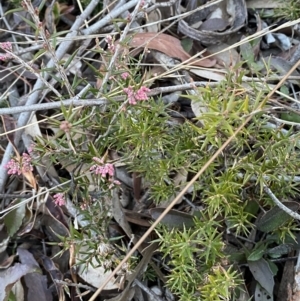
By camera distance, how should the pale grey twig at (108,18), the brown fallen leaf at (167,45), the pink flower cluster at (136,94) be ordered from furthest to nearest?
the brown fallen leaf at (167,45), the pale grey twig at (108,18), the pink flower cluster at (136,94)

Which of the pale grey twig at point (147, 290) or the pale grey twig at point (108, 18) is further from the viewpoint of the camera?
the pale grey twig at point (108, 18)

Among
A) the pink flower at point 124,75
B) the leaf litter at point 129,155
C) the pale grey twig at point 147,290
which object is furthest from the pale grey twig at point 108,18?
the pale grey twig at point 147,290

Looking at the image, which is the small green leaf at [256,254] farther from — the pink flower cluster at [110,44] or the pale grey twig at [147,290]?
the pink flower cluster at [110,44]

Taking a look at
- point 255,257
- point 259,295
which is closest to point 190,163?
point 255,257

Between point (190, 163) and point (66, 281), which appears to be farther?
point (66, 281)

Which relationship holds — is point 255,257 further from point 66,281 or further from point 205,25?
point 205,25

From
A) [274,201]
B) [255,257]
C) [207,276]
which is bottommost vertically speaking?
[255,257]

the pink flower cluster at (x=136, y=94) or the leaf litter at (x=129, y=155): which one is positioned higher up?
the pink flower cluster at (x=136, y=94)

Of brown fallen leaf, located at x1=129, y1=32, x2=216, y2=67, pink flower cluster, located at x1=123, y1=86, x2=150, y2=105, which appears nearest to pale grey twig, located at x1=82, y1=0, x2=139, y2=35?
brown fallen leaf, located at x1=129, y1=32, x2=216, y2=67
